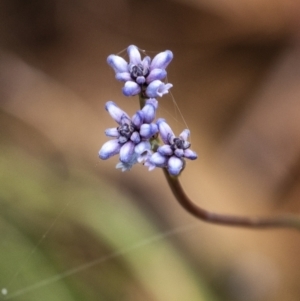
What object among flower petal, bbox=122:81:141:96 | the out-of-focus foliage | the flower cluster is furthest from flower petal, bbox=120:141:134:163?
the out-of-focus foliage

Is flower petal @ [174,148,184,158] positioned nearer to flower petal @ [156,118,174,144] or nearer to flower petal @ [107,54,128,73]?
flower petal @ [156,118,174,144]

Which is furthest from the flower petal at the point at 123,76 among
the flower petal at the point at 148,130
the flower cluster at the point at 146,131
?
the flower petal at the point at 148,130

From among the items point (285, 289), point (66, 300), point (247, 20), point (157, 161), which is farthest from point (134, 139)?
point (247, 20)

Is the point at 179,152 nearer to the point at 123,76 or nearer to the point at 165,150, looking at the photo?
the point at 165,150

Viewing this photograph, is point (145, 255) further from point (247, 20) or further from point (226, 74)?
point (247, 20)

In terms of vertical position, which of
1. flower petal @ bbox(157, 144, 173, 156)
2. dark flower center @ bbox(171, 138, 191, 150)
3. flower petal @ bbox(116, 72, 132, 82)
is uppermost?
flower petal @ bbox(116, 72, 132, 82)

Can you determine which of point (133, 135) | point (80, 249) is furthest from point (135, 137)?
point (80, 249)

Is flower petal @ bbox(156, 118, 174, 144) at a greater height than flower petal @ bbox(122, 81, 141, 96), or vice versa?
flower petal @ bbox(122, 81, 141, 96)

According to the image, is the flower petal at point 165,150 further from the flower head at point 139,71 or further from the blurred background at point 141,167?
the blurred background at point 141,167
